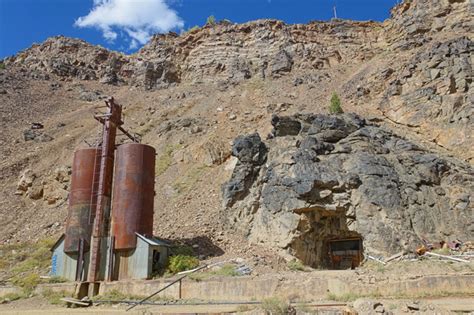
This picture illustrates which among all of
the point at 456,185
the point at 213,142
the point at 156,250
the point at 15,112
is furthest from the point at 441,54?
the point at 15,112

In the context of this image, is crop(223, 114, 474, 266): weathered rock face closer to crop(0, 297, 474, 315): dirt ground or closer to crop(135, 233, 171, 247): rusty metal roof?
crop(135, 233, 171, 247): rusty metal roof

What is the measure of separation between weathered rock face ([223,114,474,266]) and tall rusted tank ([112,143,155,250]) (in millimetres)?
4446

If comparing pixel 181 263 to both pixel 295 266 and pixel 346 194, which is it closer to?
pixel 295 266

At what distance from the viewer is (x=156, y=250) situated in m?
17.6

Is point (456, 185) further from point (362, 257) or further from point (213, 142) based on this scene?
point (213, 142)

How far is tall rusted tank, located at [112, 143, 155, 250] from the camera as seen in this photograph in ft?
58.6

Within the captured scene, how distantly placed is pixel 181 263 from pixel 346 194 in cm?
784

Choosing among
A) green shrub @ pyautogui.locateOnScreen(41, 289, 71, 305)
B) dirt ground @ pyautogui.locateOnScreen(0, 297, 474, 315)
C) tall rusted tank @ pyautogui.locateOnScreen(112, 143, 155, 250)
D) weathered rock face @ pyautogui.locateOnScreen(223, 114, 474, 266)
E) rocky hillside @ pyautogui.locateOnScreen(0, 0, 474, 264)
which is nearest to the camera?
dirt ground @ pyautogui.locateOnScreen(0, 297, 474, 315)

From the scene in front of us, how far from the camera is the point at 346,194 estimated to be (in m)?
19.3

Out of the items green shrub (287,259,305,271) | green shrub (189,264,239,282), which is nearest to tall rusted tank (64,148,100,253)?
green shrub (189,264,239,282)

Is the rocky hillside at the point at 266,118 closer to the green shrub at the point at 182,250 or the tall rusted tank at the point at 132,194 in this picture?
the green shrub at the point at 182,250

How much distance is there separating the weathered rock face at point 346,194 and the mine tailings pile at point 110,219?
4.76 meters

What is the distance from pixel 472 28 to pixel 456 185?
70.7 ft

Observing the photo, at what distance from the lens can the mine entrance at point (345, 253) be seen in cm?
1917
